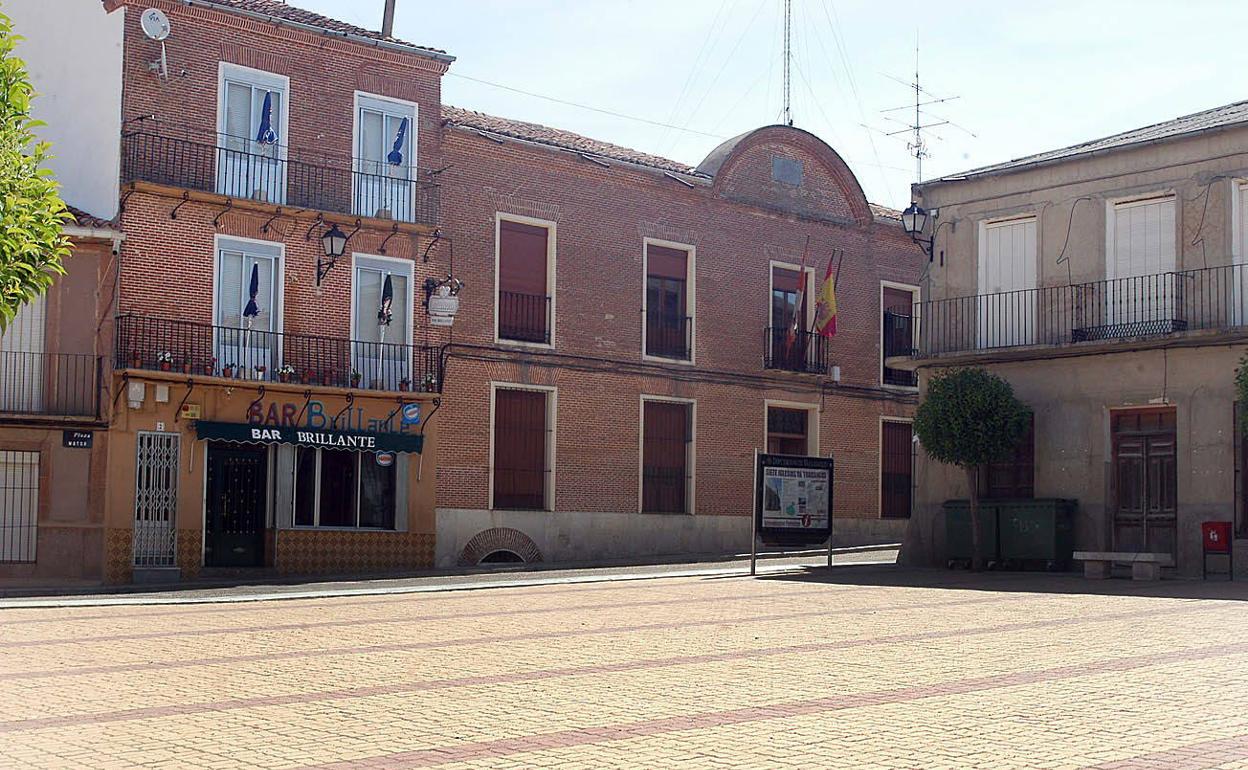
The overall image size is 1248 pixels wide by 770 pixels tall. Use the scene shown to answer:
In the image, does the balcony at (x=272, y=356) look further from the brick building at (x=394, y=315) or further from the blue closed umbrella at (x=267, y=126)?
the blue closed umbrella at (x=267, y=126)

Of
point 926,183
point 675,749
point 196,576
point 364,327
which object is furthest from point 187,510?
point 675,749

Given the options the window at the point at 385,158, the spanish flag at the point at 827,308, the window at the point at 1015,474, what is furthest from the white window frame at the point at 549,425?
the window at the point at 1015,474

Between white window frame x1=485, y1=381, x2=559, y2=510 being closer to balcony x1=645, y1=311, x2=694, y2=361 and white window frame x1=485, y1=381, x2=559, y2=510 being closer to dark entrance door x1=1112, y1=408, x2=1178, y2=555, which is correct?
balcony x1=645, y1=311, x2=694, y2=361

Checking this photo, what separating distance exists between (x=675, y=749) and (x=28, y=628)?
9.43m

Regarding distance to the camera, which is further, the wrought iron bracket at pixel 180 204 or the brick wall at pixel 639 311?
the brick wall at pixel 639 311

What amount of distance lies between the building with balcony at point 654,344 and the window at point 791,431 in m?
0.05

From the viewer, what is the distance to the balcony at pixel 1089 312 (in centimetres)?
2156

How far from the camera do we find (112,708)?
9141mm

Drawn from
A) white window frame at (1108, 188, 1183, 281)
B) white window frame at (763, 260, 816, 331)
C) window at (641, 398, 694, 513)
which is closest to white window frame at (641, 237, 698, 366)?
window at (641, 398, 694, 513)

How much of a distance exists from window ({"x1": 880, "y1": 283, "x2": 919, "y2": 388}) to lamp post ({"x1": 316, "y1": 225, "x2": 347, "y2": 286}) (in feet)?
47.4

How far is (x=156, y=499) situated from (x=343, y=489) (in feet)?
11.3

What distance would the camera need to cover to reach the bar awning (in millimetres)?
24406

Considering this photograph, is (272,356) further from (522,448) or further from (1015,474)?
(1015,474)

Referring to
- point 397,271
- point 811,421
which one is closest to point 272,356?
point 397,271
